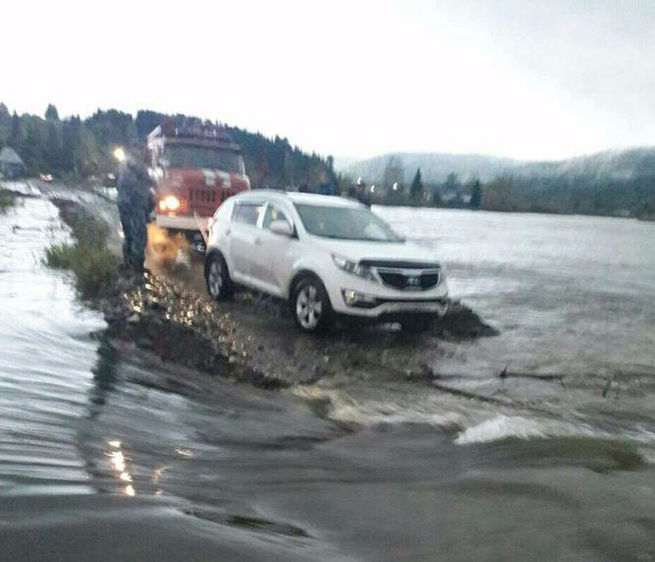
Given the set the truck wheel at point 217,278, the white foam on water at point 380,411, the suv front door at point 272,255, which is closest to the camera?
the white foam on water at point 380,411

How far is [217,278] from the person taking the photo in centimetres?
1016

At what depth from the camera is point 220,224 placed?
34.0 ft

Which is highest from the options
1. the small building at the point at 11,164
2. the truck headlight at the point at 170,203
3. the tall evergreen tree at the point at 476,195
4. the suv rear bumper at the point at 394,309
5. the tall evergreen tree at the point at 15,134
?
the tall evergreen tree at the point at 15,134

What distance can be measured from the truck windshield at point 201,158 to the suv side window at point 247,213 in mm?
5333

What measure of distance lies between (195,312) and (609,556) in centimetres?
606

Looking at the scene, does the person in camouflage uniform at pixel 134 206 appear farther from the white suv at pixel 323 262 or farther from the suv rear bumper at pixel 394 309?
the suv rear bumper at pixel 394 309

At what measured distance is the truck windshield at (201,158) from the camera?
49.3 ft

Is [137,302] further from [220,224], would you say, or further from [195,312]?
[220,224]

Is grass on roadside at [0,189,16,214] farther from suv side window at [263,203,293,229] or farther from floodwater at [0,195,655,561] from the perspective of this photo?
floodwater at [0,195,655,561]

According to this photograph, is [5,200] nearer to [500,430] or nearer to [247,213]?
[247,213]

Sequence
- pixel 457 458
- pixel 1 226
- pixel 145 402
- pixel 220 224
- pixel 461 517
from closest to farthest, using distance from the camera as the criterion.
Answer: pixel 461 517 < pixel 457 458 < pixel 145 402 < pixel 220 224 < pixel 1 226

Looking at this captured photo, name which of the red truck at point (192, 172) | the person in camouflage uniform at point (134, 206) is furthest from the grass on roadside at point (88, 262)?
the red truck at point (192, 172)

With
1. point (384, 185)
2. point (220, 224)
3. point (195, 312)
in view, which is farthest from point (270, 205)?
point (384, 185)

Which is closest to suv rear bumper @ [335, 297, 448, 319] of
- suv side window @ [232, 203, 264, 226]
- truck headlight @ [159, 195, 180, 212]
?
suv side window @ [232, 203, 264, 226]
